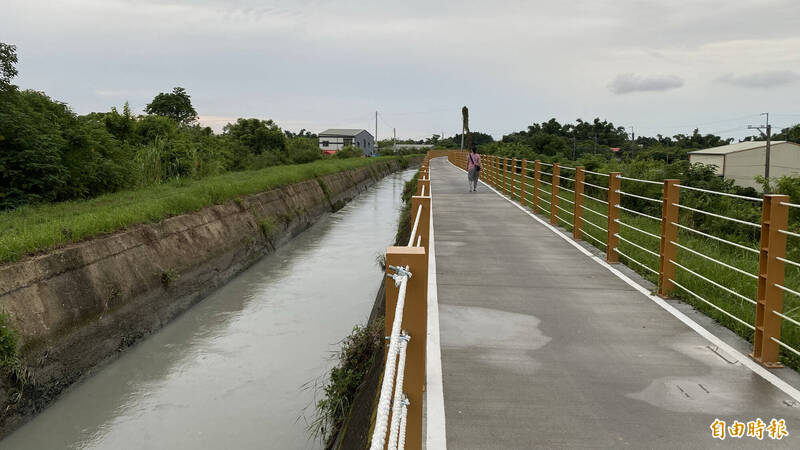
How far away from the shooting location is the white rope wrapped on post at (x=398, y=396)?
2.14 m

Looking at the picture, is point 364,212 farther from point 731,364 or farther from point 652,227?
point 731,364

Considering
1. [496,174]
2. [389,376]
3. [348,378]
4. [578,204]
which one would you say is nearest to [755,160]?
[496,174]

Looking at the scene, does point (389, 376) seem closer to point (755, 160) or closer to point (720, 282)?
point (720, 282)

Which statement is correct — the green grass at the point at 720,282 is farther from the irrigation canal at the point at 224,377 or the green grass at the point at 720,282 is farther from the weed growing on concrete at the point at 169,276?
the weed growing on concrete at the point at 169,276

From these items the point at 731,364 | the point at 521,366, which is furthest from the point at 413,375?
the point at 731,364

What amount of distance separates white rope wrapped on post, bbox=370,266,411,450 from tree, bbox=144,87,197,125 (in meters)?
49.6

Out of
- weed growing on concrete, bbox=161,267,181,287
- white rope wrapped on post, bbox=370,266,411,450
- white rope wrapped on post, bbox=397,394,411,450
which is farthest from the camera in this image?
weed growing on concrete, bbox=161,267,181,287

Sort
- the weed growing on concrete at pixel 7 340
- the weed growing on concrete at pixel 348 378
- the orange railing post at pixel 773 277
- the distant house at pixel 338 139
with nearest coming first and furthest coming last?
the orange railing post at pixel 773 277 < the weed growing on concrete at pixel 348 378 < the weed growing on concrete at pixel 7 340 < the distant house at pixel 338 139

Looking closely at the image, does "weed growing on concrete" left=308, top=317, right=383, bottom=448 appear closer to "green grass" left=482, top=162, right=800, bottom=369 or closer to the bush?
"green grass" left=482, top=162, right=800, bottom=369

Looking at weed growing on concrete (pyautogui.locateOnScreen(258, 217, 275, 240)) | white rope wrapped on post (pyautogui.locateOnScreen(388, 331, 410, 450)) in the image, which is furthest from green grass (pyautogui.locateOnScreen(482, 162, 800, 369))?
weed growing on concrete (pyautogui.locateOnScreen(258, 217, 275, 240))

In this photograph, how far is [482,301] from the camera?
275 inches

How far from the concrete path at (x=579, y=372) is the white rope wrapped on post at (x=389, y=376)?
4.57ft

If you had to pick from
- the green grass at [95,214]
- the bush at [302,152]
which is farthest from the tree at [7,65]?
the bush at [302,152]

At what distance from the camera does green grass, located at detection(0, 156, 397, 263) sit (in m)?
8.65
